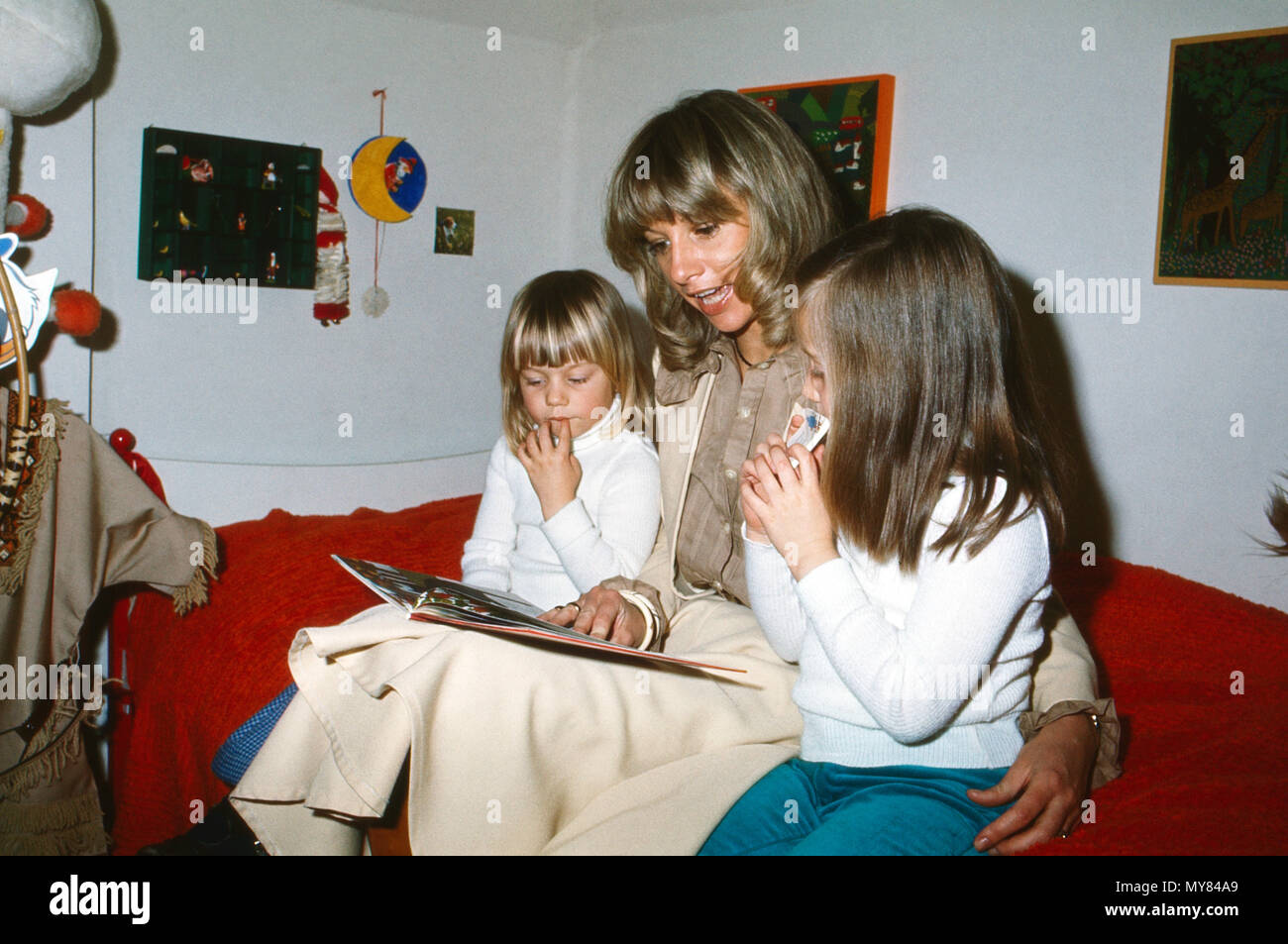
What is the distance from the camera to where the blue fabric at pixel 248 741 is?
1242 mm

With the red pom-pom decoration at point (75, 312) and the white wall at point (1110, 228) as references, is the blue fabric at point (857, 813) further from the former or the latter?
the red pom-pom decoration at point (75, 312)

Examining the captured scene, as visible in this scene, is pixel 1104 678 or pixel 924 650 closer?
pixel 924 650

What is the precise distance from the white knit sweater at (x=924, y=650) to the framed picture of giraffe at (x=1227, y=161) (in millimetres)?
817

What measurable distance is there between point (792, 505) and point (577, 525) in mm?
494

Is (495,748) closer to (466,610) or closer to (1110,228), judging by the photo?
(466,610)

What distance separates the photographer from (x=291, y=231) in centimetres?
206

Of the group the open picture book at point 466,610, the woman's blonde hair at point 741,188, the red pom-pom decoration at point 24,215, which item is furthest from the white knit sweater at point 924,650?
the red pom-pom decoration at point 24,215

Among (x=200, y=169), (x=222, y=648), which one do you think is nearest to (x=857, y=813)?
(x=222, y=648)

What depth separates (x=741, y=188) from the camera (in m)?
1.31

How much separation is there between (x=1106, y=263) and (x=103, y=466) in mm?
1657

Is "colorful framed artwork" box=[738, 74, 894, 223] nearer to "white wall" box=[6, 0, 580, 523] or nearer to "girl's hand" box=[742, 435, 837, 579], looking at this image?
"white wall" box=[6, 0, 580, 523]

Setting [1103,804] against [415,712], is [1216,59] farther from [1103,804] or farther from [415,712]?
[415,712]

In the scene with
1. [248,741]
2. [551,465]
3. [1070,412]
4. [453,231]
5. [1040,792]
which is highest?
[453,231]
